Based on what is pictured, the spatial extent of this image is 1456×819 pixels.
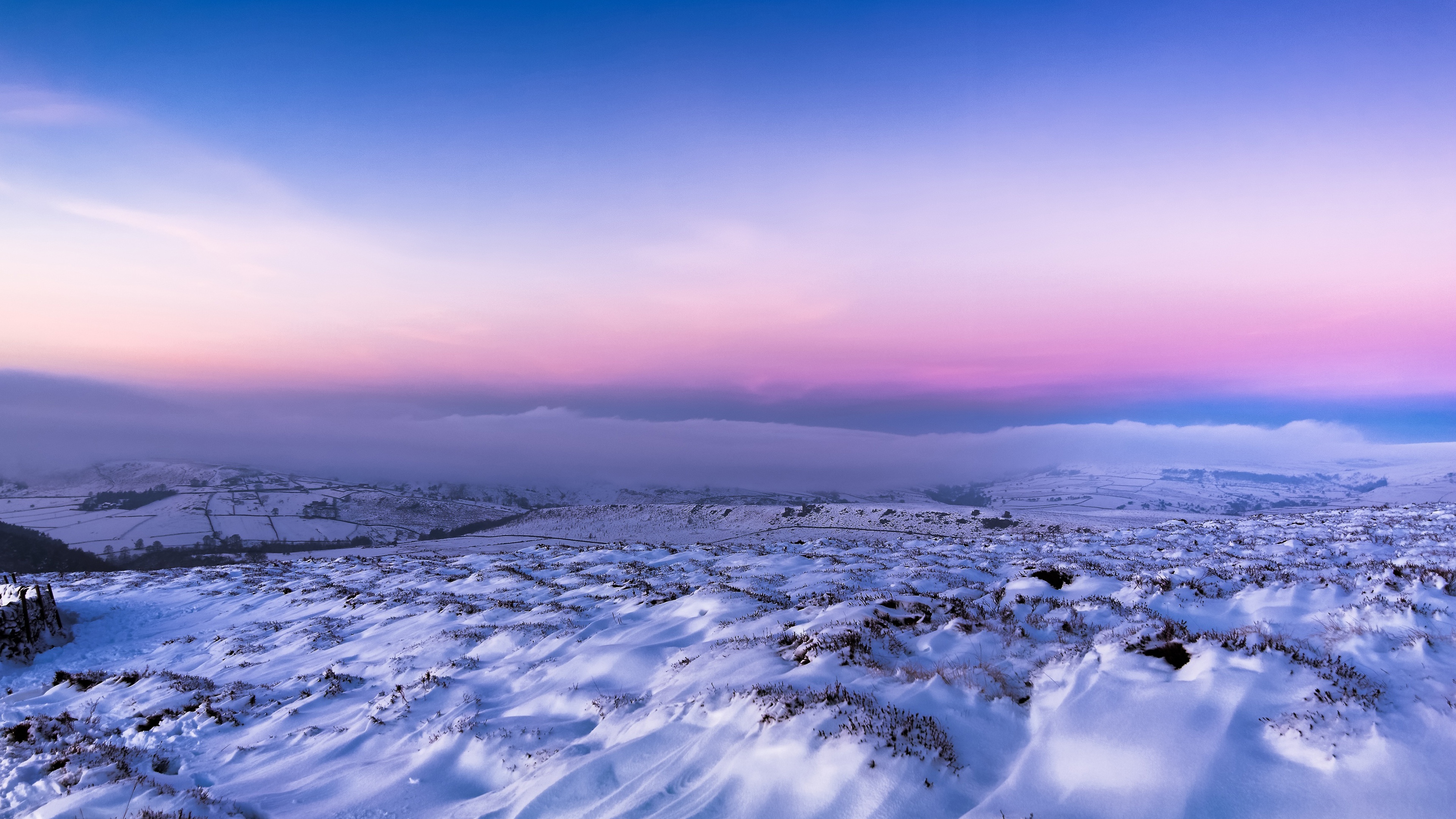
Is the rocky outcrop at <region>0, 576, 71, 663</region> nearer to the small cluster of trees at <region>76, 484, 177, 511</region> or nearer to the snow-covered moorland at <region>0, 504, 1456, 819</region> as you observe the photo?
the snow-covered moorland at <region>0, 504, 1456, 819</region>

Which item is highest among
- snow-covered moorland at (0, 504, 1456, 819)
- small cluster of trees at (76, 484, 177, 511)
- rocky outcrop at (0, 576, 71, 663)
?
snow-covered moorland at (0, 504, 1456, 819)

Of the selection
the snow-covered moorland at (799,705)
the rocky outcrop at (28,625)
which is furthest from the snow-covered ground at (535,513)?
the rocky outcrop at (28,625)

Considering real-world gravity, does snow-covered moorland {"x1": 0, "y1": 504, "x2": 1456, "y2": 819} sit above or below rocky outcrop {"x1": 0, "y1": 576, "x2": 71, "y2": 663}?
above

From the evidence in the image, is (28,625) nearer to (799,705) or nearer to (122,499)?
(799,705)

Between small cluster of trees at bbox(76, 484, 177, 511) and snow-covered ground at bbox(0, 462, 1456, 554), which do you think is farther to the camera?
small cluster of trees at bbox(76, 484, 177, 511)

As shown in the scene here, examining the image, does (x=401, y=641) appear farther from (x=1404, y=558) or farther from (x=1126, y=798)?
(x=1404, y=558)

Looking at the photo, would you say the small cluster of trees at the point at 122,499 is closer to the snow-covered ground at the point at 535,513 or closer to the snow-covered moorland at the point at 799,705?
the snow-covered ground at the point at 535,513

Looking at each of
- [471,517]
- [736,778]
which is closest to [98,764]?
[736,778]

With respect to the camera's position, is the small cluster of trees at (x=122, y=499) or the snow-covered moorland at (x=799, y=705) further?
the small cluster of trees at (x=122, y=499)

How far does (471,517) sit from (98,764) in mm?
157183

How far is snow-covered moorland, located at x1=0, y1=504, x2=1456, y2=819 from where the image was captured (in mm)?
5336

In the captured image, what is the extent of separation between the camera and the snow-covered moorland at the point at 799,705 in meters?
5.34

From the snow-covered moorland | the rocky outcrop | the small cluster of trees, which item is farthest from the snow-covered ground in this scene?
the rocky outcrop

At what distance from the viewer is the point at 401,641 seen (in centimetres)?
1527
